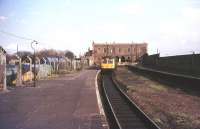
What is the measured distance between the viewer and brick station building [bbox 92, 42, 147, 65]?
444 ft

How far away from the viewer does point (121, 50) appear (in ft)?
450

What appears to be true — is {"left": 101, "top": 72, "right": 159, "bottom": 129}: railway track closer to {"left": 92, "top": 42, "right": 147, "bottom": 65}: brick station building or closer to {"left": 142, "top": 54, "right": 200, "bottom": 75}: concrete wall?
{"left": 142, "top": 54, "right": 200, "bottom": 75}: concrete wall

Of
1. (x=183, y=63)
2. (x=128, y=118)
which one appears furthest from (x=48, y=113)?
(x=183, y=63)

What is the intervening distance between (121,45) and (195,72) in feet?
335

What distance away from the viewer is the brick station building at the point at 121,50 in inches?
5325

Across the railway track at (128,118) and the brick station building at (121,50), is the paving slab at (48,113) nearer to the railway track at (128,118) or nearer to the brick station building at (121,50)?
the railway track at (128,118)

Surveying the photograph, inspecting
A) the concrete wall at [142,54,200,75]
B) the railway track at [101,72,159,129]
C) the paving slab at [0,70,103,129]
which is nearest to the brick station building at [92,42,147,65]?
the concrete wall at [142,54,200,75]

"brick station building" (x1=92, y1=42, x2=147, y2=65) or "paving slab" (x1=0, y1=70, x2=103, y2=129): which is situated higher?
"brick station building" (x1=92, y1=42, x2=147, y2=65)

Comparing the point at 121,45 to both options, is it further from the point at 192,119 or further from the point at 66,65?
the point at 192,119

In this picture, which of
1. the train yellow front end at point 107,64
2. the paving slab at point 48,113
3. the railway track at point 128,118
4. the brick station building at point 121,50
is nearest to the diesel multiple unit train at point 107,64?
the train yellow front end at point 107,64

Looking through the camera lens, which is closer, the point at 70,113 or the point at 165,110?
the point at 70,113

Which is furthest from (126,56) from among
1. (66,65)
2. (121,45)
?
(66,65)

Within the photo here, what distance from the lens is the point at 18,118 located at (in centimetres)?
1510

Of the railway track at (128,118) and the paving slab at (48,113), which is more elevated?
the paving slab at (48,113)
